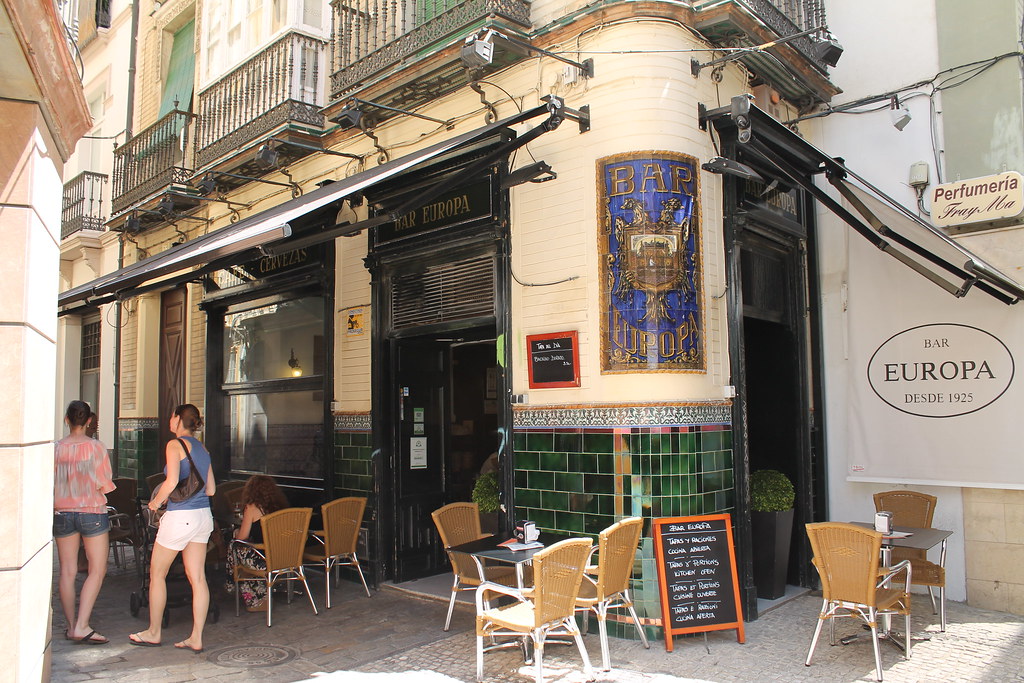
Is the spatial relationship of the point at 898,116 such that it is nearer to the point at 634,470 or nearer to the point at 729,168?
the point at 729,168

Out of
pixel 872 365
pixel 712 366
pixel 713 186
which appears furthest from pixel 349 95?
pixel 872 365

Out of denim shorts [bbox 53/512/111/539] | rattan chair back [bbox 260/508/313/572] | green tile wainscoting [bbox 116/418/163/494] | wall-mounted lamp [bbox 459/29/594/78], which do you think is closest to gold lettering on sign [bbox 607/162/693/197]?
wall-mounted lamp [bbox 459/29/594/78]

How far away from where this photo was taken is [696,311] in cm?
640

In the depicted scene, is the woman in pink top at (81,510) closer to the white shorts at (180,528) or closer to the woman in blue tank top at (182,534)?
the woman in blue tank top at (182,534)

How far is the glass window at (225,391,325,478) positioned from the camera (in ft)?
31.1

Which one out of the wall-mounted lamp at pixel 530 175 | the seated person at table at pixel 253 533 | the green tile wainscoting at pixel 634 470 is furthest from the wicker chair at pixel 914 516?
the seated person at table at pixel 253 533

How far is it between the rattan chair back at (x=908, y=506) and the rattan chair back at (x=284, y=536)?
516 cm

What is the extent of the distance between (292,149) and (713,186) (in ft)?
16.6

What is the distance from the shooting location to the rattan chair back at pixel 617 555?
5.35 metres

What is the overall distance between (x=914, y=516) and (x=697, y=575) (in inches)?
97.5

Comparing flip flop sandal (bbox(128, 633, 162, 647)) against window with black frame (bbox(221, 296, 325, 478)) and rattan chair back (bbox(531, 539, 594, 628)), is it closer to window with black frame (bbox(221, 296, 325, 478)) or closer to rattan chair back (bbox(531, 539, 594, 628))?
window with black frame (bbox(221, 296, 325, 478))

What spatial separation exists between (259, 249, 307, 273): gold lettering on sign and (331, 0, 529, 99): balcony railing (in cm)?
202

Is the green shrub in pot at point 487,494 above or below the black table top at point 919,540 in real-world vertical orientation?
above

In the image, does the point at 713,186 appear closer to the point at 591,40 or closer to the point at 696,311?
the point at 696,311
